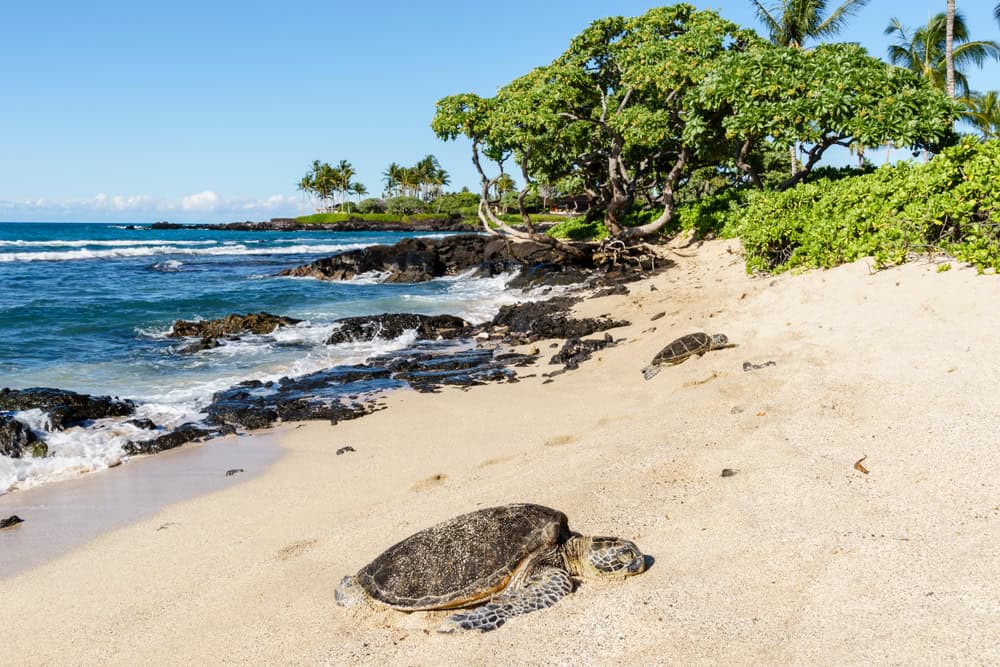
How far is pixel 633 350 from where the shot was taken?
11.7 metres

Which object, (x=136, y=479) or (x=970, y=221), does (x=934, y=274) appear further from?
(x=136, y=479)

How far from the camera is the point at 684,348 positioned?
32.6ft

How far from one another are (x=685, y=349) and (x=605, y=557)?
621 cm

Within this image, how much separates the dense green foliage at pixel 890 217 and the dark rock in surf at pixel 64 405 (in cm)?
1305

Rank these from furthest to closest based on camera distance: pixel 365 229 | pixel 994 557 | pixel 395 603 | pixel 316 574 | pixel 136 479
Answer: pixel 365 229 → pixel 136 479 → pixel 316 574 → pixel 395 603 → pixel 994 557

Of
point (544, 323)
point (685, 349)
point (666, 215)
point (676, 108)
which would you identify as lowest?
point (544, 323)

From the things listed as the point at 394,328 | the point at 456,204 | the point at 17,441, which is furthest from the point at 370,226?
the point at 17,441

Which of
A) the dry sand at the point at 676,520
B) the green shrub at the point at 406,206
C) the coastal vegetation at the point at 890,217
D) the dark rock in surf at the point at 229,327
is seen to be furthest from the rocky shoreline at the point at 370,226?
the dry sand at the point at 676,520

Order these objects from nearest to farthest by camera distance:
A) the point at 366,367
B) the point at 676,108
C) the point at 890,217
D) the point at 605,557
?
the point at 605,557 → the point at 890,217 → the point at 366,367 → the point at 676,108

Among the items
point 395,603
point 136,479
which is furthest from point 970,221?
point 136,479

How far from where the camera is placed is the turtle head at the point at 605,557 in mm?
4254

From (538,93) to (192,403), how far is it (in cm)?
1439

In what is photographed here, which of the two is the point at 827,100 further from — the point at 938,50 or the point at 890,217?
the point at 938,50

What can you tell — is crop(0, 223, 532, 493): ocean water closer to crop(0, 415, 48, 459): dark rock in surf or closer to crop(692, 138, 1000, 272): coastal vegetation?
crop(0, 415, 48, 459): dark rock in surf
